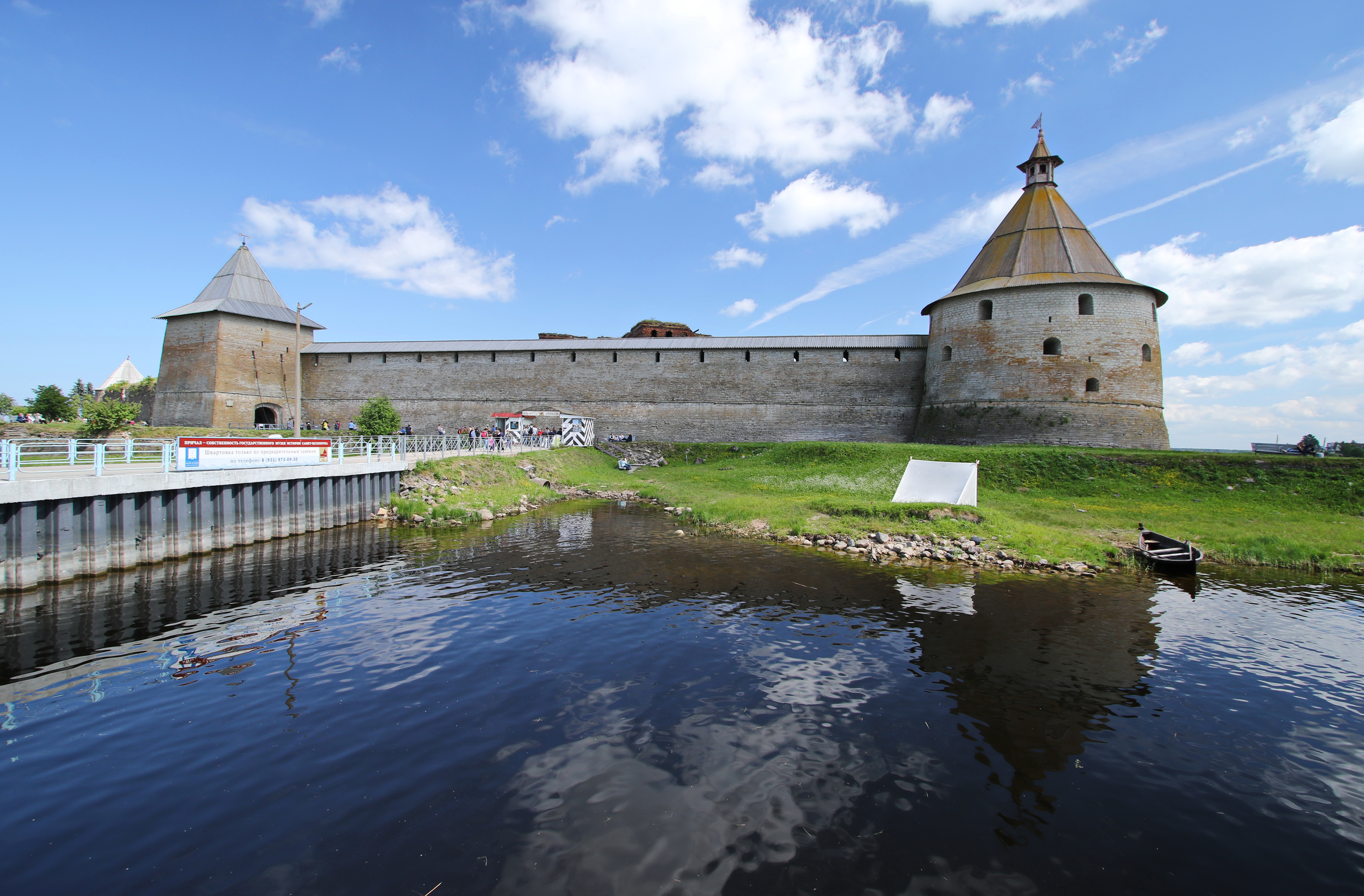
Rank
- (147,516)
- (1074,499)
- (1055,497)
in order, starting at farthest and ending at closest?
(1055,497), (1074,499), (147,516)

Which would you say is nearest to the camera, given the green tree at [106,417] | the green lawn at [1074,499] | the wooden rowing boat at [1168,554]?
the wooden rowing boat at [1168,554]

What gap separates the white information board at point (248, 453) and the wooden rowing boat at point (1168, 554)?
72.1ft

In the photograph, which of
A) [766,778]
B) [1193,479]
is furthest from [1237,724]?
[1193,479]

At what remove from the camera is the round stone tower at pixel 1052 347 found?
27.0 meters

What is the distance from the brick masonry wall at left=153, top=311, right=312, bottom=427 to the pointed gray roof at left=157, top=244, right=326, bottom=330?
16.4 inches

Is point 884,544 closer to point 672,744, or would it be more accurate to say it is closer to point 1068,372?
point 672,744

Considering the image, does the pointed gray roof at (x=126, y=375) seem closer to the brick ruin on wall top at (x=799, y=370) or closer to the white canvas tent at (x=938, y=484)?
the brick ruin on wall top at (x=799, y=370)

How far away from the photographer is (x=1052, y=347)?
2791cm

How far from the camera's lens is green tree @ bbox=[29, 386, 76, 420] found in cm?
3850

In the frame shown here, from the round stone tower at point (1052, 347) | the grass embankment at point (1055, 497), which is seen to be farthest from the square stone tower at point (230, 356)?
the round stone tower at point (1052, 347)

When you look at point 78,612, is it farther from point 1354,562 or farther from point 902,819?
point 1354,562

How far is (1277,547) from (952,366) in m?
18.0

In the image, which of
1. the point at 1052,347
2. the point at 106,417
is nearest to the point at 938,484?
the point at 1052,347

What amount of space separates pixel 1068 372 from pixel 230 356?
48.0 metres
